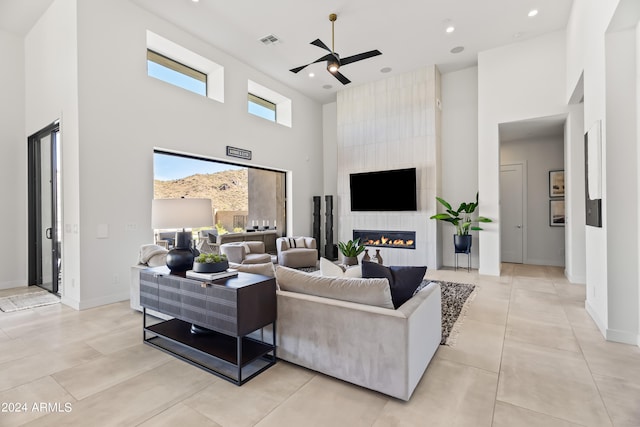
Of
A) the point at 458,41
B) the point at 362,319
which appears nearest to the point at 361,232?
the point at 458,41

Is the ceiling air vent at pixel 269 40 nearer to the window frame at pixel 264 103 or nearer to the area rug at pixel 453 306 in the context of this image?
the window frame at pixel 264 103

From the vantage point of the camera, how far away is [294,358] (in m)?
2.44

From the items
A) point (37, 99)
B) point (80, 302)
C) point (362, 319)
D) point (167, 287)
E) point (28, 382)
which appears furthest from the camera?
point (37, 99)

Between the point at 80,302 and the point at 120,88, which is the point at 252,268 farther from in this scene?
the point at 120,88

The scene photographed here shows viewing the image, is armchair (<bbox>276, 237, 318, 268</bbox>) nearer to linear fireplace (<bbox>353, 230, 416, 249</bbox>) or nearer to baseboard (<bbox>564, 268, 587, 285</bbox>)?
linear fireplace (<bbox>353, 230, 416, 249</bbox>)

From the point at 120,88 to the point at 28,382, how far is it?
3.82 m

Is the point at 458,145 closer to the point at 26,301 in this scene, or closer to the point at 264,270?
the point at 264,270

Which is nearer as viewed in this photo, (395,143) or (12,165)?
(12,165)

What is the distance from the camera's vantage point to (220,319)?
2254 millimetres

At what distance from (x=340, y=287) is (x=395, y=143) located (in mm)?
5502

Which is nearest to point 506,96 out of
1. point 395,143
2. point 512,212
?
point 395,143

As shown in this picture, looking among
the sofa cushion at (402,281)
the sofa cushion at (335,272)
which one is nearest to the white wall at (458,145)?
the sofa cushion at (335,272)

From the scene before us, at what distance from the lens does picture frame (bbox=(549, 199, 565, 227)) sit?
6.74 meters

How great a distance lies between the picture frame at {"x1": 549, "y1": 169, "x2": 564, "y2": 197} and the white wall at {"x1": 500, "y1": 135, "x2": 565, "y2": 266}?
0.24 ft
